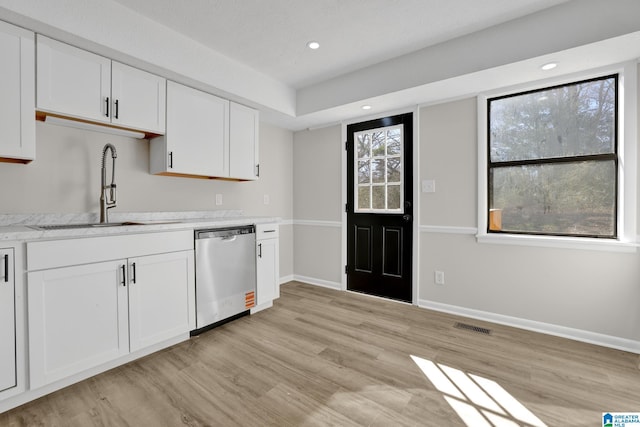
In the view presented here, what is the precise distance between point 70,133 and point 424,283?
3455 millimetres

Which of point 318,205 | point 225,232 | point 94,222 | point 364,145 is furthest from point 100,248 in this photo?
point 364,145

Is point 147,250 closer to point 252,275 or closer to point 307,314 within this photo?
point 252,275

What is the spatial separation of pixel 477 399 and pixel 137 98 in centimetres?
310

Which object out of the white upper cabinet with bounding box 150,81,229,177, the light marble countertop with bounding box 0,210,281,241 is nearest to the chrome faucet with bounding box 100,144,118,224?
the light marble countertop with bounding box 0,210,281,241

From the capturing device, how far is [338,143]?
12.7 feet

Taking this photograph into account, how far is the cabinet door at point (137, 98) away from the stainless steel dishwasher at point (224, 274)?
3.20 feet

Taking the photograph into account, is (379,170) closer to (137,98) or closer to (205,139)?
(205,139)

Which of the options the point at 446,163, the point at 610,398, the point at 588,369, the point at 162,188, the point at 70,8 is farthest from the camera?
the point at 446,163

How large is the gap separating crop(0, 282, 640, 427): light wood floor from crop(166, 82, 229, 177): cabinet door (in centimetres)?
150

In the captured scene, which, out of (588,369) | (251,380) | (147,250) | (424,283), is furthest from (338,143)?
(588,369)

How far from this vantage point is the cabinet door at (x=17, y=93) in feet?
5.74

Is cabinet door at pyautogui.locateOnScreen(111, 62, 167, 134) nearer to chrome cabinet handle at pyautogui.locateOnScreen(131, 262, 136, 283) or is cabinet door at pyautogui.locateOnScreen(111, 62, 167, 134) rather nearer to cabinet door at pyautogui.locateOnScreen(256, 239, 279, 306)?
chrome cabinet handle at pyautogui.locateOnScreen(131, 262, 136, 283)

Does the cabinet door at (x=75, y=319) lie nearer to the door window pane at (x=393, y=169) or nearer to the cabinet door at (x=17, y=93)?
the cabinet door at (x=17, y=93)

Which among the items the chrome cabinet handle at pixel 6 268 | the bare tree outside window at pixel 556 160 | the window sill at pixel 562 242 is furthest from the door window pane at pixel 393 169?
the chrome cabinet handle at pixel 6 268
